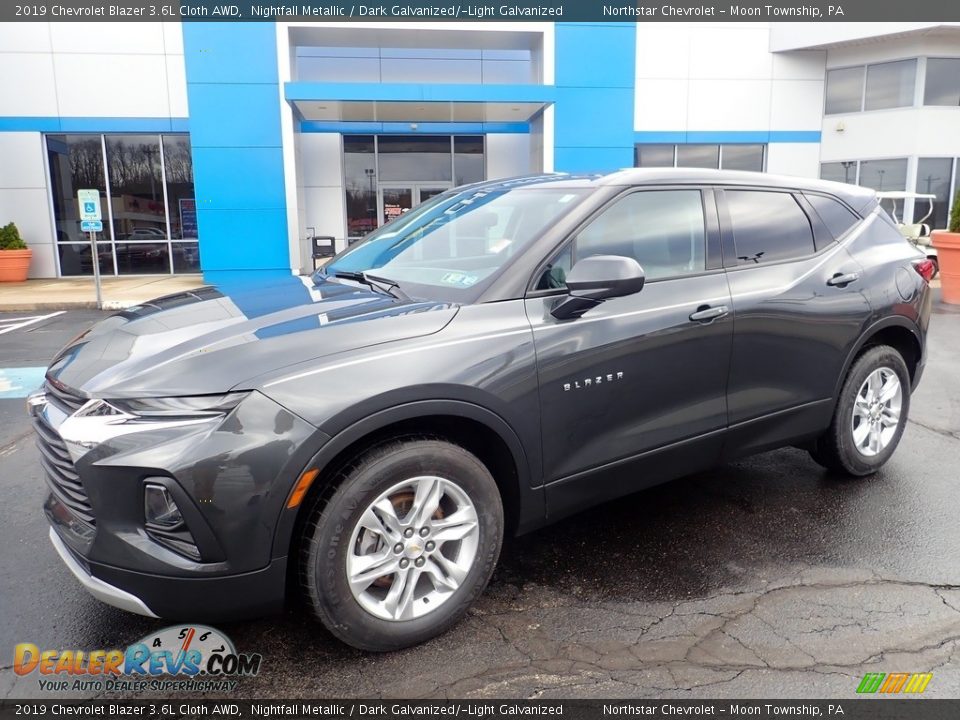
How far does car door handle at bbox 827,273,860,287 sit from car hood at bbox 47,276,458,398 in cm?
227

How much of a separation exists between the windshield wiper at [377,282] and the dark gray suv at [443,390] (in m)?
0.02

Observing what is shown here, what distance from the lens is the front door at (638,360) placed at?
9.30 ft

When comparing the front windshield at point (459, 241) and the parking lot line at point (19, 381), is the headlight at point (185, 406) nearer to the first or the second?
the front windshield at point (459, 241)

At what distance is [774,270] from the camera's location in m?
3.61

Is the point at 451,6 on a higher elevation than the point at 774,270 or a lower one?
higher

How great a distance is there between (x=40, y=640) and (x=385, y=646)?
1.34 meters

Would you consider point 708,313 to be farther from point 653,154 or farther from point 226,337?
point 653,154

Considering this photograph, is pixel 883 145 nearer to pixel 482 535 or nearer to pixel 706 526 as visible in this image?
pixel 706 526

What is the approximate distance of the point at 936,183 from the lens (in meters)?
19.7

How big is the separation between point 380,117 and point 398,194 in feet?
7.26

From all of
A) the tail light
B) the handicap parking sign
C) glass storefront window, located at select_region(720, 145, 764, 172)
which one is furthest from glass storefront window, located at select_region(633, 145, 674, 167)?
the tail light

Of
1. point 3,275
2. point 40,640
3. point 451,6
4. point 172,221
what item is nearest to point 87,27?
point 172,221

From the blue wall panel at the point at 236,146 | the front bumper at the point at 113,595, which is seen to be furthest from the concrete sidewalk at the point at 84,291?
the front bumper at the point at 113,595

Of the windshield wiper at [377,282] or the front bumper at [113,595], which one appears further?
the windshield wiper at [377,282]
